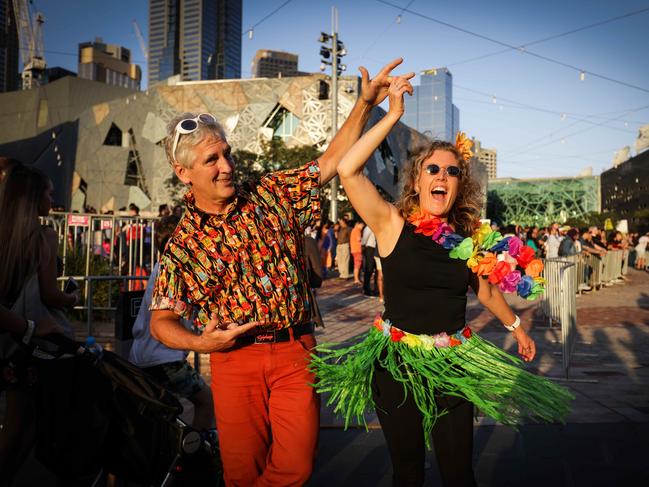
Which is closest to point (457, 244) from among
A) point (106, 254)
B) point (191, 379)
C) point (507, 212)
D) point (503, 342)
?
point (191, 379)

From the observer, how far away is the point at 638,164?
6372cm

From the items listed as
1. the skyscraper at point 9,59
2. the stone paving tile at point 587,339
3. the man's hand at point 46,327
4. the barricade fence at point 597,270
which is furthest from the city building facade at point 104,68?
the man's hand at point 46,327

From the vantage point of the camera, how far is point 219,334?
2172 mm

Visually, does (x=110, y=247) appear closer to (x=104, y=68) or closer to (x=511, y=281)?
(x=511, y=281)

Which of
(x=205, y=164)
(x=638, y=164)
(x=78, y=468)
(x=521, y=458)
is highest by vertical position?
(x=638, y=164)

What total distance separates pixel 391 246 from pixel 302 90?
35.2m

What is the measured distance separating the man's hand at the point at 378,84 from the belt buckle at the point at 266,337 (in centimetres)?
114

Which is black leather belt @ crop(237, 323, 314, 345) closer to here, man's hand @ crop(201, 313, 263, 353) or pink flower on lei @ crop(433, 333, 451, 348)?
man's hand @ crop(201, 313, 263, 353)

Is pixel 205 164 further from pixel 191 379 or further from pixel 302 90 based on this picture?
pixel 302 90

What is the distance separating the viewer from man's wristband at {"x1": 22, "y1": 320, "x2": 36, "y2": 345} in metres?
2.96

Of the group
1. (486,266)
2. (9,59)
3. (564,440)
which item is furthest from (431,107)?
(9,59)

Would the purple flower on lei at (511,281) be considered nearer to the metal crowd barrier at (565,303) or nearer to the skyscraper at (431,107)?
the metal crowd barrier at (565,303)

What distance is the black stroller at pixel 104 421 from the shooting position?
2596mm

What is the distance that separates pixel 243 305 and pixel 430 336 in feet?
3.01
